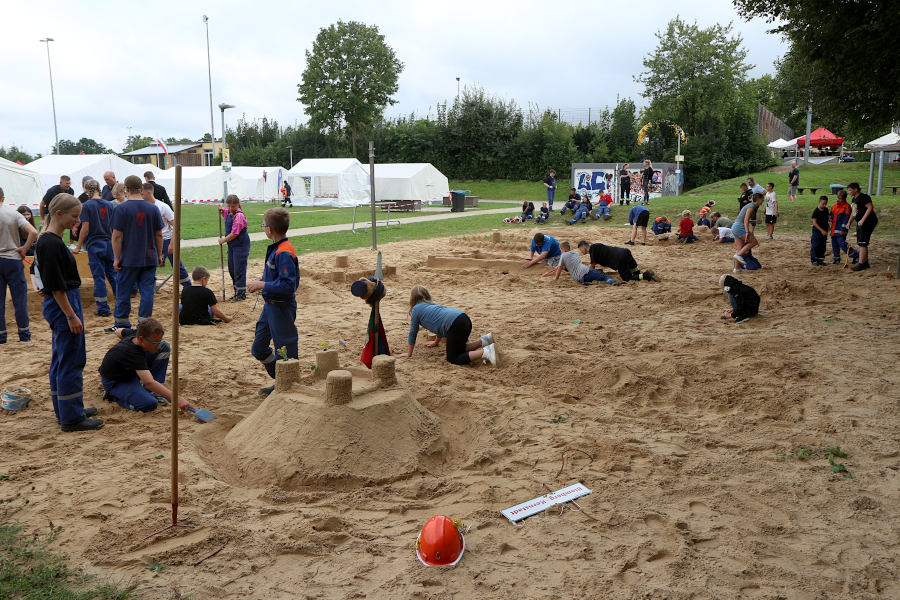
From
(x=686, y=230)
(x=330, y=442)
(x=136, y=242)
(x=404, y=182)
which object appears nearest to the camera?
(x=330, y=442)

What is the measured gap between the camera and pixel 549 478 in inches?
178

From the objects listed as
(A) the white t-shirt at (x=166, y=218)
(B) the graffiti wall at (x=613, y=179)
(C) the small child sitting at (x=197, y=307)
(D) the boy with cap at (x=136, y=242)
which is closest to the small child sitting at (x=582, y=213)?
(B) the graffiti wall at (x=613, y=179)

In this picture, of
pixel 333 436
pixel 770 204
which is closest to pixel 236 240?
pixel 333 436

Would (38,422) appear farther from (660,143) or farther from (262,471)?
(660,143)

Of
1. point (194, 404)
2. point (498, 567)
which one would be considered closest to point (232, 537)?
point (498, 567)

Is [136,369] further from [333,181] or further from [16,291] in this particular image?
[333,181]

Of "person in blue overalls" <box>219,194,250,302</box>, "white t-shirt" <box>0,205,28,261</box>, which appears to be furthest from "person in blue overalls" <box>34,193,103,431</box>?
"person in blue overalls" <box>219,194,250,302</box>

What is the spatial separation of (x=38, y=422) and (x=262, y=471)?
7.76 feet

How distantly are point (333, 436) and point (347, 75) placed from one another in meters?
59.2

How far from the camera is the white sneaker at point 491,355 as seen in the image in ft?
23.4

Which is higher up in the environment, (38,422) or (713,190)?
(713,190)

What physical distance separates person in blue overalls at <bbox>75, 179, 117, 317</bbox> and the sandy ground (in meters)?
1.74

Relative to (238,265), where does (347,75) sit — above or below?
above

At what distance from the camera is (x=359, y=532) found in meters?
3.86
